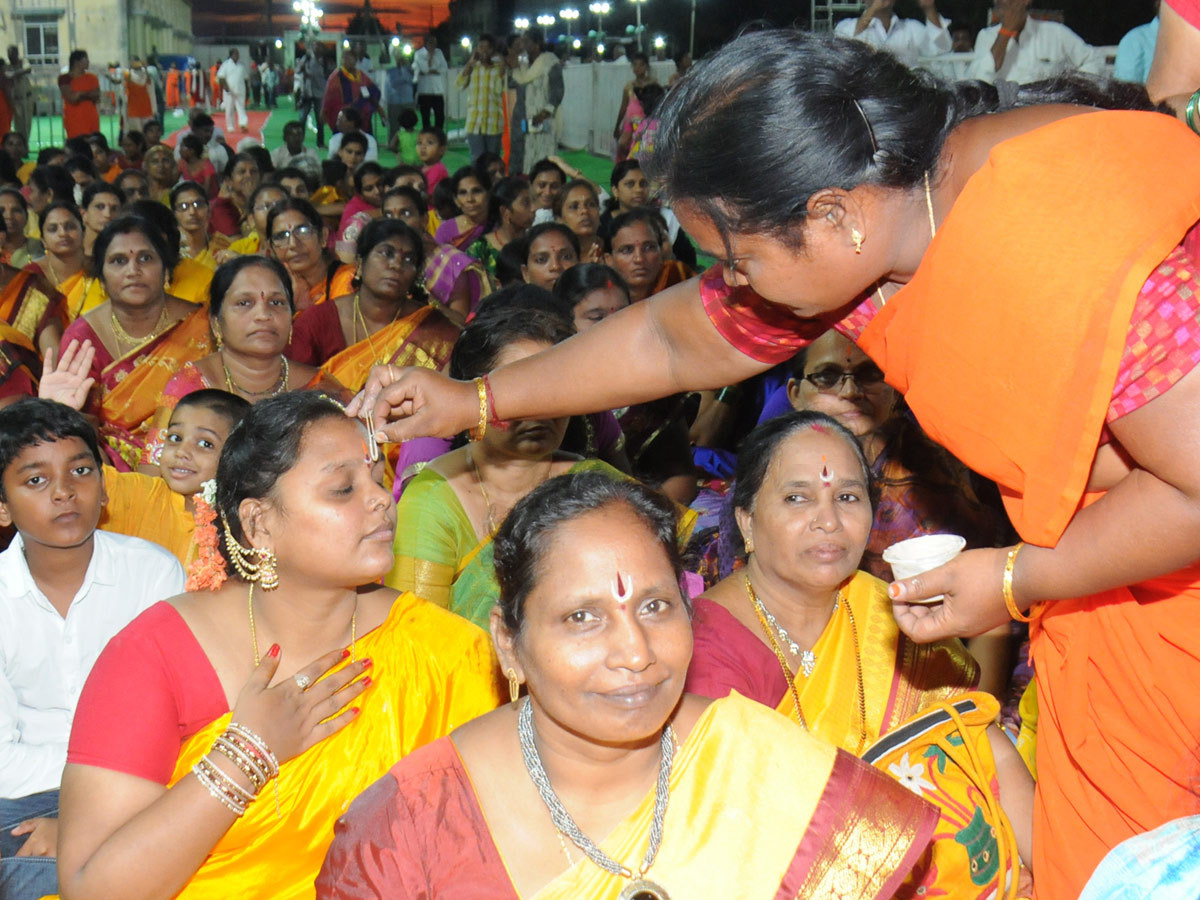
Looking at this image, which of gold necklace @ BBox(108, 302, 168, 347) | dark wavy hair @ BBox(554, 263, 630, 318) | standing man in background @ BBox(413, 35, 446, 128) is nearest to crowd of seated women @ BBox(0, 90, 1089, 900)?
dark wavy hair @ BBox(554, 263, 630, 318)

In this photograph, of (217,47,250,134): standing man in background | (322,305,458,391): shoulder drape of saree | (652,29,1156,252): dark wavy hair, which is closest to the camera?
(652,29,1156,252): dark wavy hair

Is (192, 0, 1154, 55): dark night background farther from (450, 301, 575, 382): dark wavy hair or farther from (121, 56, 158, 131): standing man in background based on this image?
(121, 56, 158, 131): standing man in background

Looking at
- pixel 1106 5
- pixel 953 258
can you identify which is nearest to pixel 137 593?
pixel 953 258

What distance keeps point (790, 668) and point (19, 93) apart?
59.7 ft

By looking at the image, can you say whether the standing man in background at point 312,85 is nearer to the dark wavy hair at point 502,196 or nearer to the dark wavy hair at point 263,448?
the dark wavy hair at point 502,196

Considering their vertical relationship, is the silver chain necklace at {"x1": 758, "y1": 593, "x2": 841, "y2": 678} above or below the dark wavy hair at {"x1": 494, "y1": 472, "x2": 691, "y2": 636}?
below

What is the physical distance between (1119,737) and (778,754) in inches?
19.0

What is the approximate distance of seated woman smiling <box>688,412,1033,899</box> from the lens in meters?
2.66

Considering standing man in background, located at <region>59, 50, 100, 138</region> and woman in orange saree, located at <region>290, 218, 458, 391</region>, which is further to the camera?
standing man in background, located at <region>59, 50, 100, 138</region>

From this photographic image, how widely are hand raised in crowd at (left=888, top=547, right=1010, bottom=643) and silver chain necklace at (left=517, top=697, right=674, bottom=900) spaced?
0.43 m

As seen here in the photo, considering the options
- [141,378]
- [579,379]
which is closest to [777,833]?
[579,379]

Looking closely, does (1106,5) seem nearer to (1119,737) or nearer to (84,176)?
(84,176)

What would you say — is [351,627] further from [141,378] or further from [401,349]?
[401,349]

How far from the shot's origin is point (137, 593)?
3064 mm
